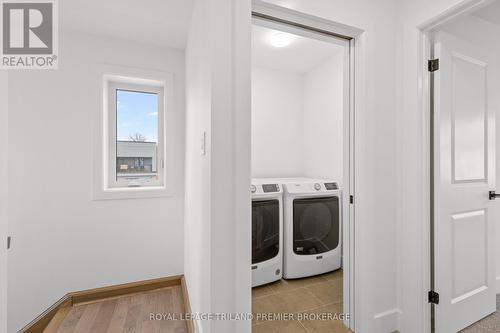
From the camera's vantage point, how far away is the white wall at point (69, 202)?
1.78m

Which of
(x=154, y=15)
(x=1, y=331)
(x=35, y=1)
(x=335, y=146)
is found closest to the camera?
(x=1, y=331)

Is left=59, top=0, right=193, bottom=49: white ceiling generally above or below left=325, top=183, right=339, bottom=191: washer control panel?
above

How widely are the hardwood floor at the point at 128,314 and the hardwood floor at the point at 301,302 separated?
0.65 meters

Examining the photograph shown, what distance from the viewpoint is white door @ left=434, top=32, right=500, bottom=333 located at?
4.61 ft

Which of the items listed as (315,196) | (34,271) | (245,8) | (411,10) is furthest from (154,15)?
(34,271)

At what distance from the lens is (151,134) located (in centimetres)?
235

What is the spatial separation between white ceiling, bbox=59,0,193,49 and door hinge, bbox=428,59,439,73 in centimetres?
171

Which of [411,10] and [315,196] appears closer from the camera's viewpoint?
[411,10]

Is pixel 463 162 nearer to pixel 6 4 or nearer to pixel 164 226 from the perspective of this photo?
pixel 164 226

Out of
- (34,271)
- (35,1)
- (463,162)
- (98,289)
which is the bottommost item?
(98,289)

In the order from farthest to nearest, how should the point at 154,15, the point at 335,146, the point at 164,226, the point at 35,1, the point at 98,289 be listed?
the point at 335,146 < the point at 164,226 < the point at 98,289 < the point at 154,15 < the point at 35,1

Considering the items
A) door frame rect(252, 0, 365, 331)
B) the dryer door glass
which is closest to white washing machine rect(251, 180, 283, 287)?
the dryer door glass

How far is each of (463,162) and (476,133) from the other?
26 centimetres
